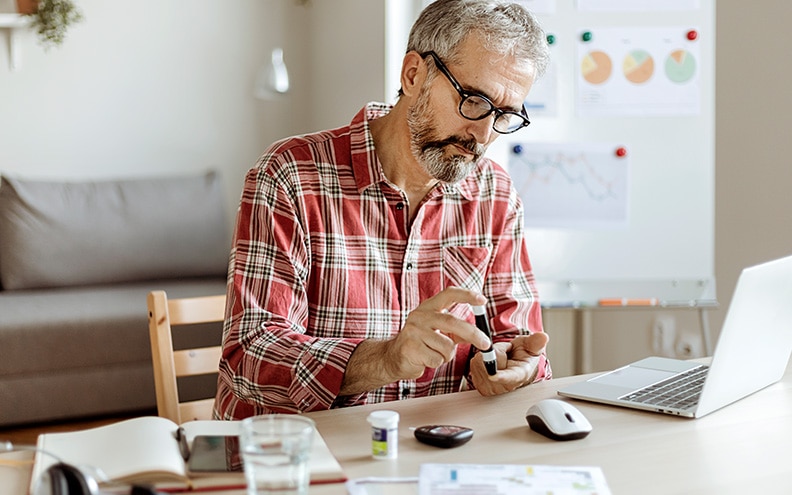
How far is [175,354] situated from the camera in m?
1.75

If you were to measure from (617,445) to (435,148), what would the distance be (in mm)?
620

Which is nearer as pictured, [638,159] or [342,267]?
[342,267]

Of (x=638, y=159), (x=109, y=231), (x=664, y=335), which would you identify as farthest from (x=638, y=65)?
(x=109, y=231)

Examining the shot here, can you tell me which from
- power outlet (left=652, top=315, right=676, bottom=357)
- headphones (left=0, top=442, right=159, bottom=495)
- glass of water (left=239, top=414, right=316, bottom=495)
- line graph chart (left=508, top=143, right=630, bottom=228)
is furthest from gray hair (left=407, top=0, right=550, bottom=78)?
power outlet (left=652, top=315, right=676, bottom=357)

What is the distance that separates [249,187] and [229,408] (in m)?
0.37

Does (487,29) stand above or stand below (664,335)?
above

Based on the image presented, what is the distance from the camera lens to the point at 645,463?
3.71ft

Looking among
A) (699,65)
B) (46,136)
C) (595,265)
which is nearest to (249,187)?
(595,265)

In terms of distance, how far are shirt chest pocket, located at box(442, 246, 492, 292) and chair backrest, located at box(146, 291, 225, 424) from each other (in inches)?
17.5

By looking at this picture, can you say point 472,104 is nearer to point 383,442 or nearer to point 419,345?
point 419,345

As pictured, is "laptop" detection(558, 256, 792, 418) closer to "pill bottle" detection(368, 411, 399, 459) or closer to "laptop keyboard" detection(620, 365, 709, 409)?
"laptop keyboard" detection(620, 365, 709, 409)

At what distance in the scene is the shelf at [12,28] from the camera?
360 cm

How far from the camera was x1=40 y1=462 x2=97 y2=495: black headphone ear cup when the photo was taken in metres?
0.81

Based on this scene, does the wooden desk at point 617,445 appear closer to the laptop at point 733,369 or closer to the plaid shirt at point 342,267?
the laptop at point 733,369
